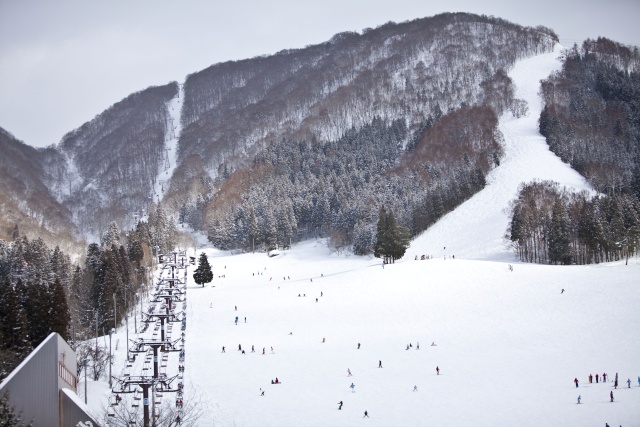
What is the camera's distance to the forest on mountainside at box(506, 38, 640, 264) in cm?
7594

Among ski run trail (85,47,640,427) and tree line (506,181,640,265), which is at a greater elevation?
tree line (506,181,640,265)

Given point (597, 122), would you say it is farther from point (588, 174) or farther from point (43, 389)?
point (43, 389)

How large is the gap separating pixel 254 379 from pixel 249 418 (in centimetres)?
818

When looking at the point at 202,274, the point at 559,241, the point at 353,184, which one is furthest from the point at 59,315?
the point at 353,184

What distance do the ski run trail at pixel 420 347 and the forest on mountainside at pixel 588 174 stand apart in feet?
16.1

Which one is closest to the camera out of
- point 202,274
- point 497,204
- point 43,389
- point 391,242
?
point 43,389

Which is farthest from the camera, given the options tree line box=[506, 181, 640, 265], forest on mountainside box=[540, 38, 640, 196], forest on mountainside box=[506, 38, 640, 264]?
forest on mountainside box=[540, 38, 640, 196]

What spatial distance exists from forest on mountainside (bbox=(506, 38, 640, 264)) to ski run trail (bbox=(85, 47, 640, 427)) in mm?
4900

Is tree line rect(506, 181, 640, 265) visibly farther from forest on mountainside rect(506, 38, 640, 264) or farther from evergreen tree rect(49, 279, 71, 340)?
evergreen tree rect(49, 279, 71, 340)

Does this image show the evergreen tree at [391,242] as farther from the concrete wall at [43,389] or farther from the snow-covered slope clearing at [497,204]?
the concrete wall at [43,389]

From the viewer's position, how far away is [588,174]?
119 m

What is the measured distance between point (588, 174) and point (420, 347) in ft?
288

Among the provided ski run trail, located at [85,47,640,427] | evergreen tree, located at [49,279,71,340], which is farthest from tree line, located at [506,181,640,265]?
evergreen tree, located at [49,279,71,340]

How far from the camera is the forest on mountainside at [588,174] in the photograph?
7594 centimetres
